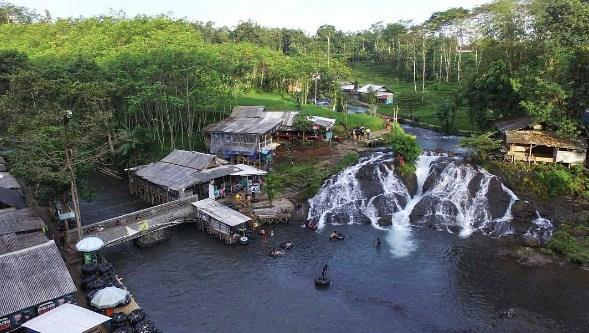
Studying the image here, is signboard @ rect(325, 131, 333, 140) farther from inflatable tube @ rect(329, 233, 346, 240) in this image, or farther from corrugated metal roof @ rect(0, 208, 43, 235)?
corrugated metal roof @ rect(0, 208, 43, 235)

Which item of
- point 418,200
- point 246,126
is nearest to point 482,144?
point 418,200

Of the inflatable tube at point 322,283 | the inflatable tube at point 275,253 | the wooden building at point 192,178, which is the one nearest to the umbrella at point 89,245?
the wooden building at point 192,178

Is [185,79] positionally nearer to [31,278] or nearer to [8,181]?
[8,181]

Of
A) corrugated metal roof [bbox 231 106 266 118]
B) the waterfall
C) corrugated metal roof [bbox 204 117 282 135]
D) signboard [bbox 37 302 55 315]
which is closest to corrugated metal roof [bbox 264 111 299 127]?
corrugated metal roof [bbox 231 106 266 118]

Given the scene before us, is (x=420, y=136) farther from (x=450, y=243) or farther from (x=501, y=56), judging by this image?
(x=450, y=243)

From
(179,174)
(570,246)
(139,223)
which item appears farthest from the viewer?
(179,174)

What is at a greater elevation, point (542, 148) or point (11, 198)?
point (542, 148)

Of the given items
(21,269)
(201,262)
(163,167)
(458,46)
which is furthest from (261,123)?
(458,46)

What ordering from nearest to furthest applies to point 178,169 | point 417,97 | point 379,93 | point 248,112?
1. point 178,169
2. point 248,112
3. point 417,97
4. point 379,93
